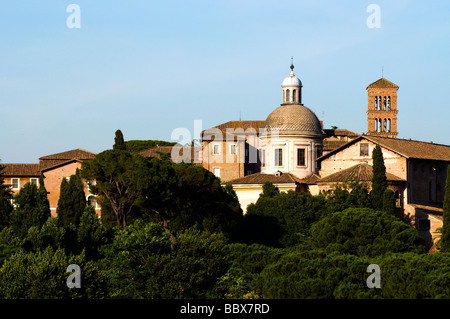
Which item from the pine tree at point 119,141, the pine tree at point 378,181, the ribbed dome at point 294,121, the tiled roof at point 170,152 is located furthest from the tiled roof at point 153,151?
the pine tree at point 378,181

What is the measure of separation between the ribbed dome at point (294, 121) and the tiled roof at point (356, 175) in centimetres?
577

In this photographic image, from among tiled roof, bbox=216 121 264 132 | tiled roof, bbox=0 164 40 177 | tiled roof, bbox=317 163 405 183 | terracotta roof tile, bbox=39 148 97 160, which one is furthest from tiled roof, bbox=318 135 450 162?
tiled roof, bbox=0 164 40 177

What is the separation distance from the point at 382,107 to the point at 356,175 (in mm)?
33428

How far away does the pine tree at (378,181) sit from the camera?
54.1 meters

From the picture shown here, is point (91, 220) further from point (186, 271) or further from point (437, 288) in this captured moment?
point (437, 288)

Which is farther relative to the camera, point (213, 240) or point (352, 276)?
point (213, 240)

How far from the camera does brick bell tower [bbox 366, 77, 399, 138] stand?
8888 cm

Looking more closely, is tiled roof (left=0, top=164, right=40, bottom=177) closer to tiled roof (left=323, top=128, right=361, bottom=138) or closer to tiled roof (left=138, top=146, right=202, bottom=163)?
tiled roof (left=138, top=146, right=202, bottom=163)

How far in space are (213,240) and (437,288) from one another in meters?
10.0

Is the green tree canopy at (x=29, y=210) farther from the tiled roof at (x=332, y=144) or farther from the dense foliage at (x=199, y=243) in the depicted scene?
the tiled roof at (x=332, y=144)

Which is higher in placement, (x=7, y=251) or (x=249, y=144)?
(x=249, y=144)

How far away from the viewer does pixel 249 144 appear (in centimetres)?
7600
